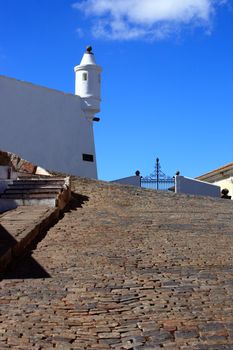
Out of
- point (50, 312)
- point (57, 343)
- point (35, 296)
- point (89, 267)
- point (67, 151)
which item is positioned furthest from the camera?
point (67, 151)

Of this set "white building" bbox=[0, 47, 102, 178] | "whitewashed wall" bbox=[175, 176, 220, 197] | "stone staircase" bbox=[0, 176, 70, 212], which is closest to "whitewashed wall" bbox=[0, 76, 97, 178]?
"white building" bbox=[0, 47, 102, 178]

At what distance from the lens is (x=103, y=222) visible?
10.9 metres

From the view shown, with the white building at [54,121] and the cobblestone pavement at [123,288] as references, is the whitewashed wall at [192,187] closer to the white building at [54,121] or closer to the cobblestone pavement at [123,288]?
the white building at [54,121]

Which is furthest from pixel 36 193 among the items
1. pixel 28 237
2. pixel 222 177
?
pixel 222 177

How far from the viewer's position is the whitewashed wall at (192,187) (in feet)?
83.1

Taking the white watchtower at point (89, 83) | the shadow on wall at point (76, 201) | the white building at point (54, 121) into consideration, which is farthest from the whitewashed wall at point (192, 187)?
the shadow on wall at point (76, 201)

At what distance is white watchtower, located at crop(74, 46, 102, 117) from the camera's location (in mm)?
23391

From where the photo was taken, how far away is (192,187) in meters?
25.8

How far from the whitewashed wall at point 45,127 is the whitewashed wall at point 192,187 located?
3845 mm

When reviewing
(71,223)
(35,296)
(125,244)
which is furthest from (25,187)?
(35,296)

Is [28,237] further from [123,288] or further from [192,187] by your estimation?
[192,187]

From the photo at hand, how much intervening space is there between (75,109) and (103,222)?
503 inches

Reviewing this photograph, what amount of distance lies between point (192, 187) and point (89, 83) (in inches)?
249

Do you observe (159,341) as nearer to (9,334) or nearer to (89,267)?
(9,334)
